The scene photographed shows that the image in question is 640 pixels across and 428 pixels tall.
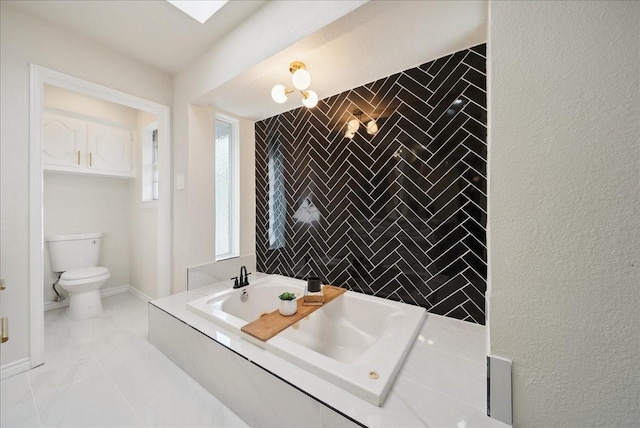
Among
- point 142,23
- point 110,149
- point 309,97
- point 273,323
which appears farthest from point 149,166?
point 273,323

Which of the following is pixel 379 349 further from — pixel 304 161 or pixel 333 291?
pixel 304 161

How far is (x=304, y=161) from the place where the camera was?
7.41ft

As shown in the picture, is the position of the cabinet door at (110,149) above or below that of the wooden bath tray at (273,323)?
above

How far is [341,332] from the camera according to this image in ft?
5.67

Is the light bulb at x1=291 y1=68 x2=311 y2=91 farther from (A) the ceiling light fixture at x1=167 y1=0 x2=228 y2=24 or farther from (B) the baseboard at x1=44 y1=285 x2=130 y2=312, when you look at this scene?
(B) the baseboard at x1=44 y1=285 x2=130 y2=312

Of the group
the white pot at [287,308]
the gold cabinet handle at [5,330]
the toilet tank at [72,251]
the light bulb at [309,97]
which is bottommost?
the gold cabinet handle at [5,330]

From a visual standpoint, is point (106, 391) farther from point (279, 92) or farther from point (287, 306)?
point (279, 92)

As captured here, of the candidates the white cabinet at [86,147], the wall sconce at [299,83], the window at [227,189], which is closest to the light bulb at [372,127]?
the wall sconce at [299,83]

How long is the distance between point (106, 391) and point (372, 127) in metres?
2.38

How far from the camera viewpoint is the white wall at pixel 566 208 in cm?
66

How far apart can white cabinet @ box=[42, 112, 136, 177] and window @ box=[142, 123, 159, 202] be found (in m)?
0.19

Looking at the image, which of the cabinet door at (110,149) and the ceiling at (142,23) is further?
the cabinet door at (110,149)

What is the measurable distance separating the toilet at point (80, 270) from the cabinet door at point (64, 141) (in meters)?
0.76

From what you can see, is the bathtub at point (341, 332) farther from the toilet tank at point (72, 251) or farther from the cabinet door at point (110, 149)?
the cabinet door at point (110, 149)
